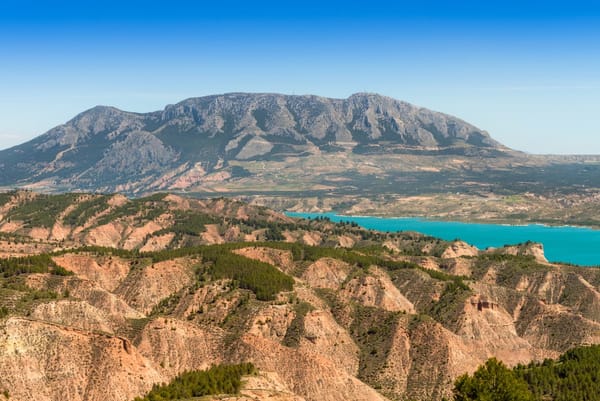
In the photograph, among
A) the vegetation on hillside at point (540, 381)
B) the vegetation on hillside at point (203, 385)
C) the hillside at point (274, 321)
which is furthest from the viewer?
the vegetation on hillside at point (540, 381)

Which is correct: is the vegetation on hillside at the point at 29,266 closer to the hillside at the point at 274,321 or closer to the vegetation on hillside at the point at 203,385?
the hillside at the point at 274,321

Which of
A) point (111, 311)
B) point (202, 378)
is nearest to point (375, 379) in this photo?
point (202, 378)

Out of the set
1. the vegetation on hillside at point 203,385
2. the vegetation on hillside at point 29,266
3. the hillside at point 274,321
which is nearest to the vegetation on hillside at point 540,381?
the hillside at point 274,321

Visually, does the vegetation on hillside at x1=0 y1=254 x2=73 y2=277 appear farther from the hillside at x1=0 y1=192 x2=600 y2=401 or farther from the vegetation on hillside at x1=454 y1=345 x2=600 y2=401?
the vegetation on hillside at x1=454 y1=345 x2=600 y2=401

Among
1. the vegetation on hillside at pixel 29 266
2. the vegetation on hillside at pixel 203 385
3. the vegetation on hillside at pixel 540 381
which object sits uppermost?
the vegetation on hillside at pixel 29 266

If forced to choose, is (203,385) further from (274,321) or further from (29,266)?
(29,266)

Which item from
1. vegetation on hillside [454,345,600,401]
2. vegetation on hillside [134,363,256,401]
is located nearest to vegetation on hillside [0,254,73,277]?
vegetation on hillside [134,363,256,401]

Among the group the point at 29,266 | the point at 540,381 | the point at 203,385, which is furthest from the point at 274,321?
the point at 29,266

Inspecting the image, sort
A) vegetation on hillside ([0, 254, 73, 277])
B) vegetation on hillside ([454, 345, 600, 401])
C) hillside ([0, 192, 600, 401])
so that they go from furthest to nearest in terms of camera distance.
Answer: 1. vegetation on hillside ([0, 254, 73, 277])
2. vegetation on hillside ([454, 345, 600, 401])
3. hillside ([0, 192, 600, 401])

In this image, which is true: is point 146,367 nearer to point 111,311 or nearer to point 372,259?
point 111,311
